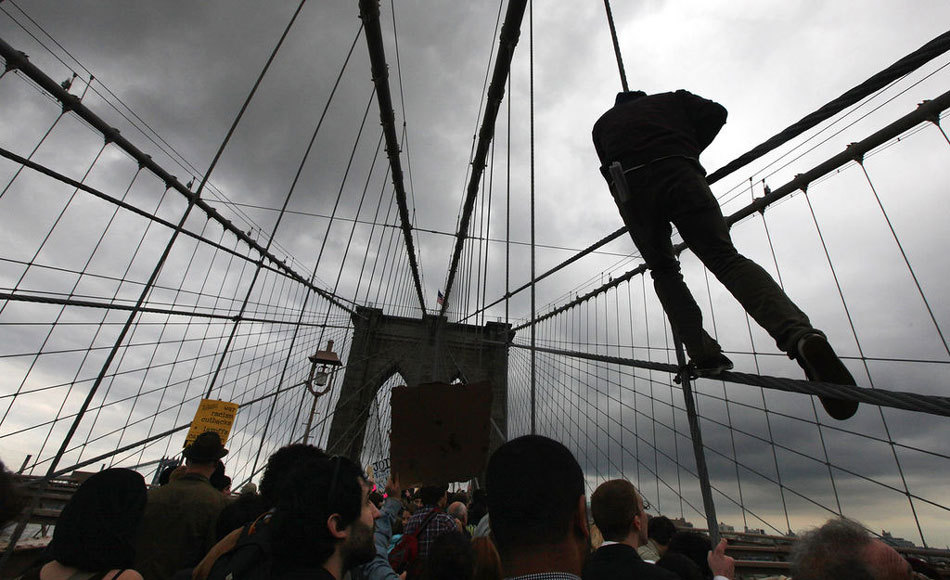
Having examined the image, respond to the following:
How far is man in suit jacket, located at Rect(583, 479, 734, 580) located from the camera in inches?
35.4

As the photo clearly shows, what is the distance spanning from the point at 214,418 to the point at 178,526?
3.96 m

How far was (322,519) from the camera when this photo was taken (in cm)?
100

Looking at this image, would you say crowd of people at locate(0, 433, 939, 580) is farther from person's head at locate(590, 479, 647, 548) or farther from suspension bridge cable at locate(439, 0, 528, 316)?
suspension bridge cable at locate(439, 0, 528, 316)

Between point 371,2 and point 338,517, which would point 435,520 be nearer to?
point 338,517

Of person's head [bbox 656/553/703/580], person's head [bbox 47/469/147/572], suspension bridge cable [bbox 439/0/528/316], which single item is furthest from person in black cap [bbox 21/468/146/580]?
suspension bridge cable [bbox 439/0/528/316]

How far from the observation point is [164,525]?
1.56 m

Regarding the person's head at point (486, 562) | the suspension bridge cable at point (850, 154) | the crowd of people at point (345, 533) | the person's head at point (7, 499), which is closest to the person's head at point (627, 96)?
the suspension bridge cable at point (850, 154)

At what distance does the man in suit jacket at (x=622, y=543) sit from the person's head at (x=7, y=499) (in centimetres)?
150

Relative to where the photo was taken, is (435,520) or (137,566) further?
(435,520)

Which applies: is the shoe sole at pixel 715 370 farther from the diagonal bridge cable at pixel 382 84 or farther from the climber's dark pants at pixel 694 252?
the diagonal bridge cable at pixel 382 84

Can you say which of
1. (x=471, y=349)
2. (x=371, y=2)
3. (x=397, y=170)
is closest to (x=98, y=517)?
(x=371, y=2)

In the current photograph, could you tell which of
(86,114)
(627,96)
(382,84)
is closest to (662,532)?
(627,96)

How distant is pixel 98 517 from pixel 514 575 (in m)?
1.15

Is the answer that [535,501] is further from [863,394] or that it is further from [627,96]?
[627,96]
